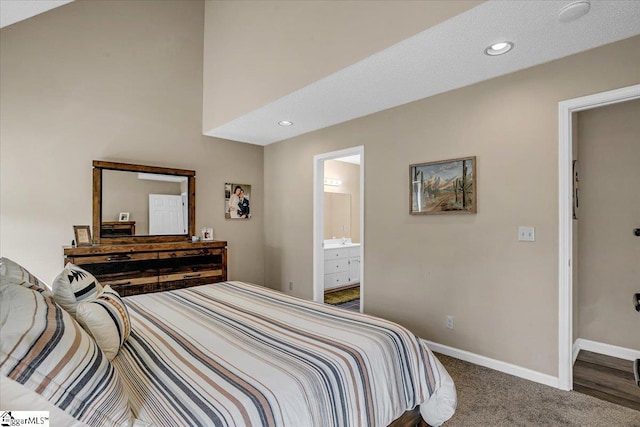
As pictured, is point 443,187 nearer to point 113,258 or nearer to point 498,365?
point 498,365

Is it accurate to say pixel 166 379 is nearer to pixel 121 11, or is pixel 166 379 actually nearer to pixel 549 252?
pixel 549 252

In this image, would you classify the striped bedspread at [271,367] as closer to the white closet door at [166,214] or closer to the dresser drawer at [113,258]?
the dresser drawer at [113,258]

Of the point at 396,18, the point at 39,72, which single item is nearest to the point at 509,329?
the point at 396,18

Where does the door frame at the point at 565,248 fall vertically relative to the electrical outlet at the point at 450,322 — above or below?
above

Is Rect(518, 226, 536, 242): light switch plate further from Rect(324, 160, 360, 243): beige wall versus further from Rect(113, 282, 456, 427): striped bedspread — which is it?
Rect(324, 160, 360, 243): beige wall

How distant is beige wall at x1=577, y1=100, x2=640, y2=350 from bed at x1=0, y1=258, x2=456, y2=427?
8.19ft

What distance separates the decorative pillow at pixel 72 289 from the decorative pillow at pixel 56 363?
48 cm

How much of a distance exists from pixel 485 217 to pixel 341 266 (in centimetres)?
306

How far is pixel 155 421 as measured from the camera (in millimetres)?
1026

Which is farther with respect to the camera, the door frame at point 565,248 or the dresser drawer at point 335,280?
the dresser drawer at point 335,280

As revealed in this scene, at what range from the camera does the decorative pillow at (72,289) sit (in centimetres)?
149

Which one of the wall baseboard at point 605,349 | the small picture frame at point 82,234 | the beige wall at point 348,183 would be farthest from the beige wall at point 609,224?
the small picture frame at point 82,234

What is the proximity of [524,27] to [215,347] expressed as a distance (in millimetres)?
2511

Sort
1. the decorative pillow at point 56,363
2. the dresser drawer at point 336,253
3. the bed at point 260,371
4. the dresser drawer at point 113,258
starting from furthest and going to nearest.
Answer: the dresser drawer at point 336,253
the dresser drawer at point 113,258
the bed at point 260,371
the decorative pillow at point 56,363
